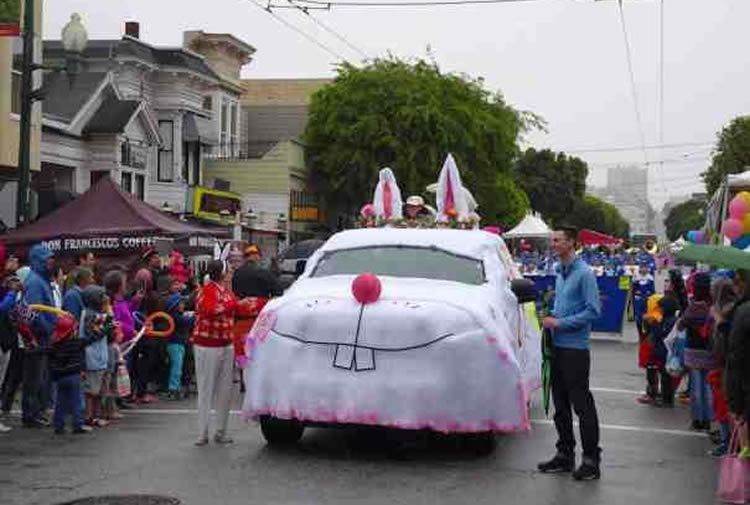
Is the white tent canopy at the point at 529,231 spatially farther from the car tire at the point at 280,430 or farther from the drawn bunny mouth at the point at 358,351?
the drawn bunny mouth at the point at 358,351

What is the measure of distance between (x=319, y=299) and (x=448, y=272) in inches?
59.8

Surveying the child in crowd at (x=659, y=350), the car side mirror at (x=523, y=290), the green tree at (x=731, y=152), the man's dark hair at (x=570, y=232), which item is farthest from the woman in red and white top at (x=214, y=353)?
the green tree at (x=731, y=152)

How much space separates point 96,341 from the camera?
11.2m

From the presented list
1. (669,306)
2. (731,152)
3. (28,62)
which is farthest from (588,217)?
(669,306)

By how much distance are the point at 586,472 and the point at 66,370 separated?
491 cm

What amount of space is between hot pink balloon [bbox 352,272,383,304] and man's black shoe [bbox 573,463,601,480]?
6.76 feet

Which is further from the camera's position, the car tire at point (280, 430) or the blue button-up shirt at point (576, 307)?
the car tire at point (280, 430)

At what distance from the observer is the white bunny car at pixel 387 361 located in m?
9.12

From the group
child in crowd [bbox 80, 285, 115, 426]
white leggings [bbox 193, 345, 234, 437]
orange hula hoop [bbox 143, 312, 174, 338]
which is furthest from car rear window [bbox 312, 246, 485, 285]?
orange hula hoop [bbox 143, 312, 174, 338]

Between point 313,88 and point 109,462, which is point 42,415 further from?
point 313,88

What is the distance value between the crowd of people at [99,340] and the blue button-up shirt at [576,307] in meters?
2.94

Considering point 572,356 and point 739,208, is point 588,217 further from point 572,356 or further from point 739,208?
point 572,356

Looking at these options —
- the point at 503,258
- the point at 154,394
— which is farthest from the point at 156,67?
the point at 503,258

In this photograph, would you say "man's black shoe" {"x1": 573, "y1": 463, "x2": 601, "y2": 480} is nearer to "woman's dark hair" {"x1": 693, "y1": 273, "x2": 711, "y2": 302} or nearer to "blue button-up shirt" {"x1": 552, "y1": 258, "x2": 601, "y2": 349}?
"blue button-up shirt" {"x1": 552, "y1": 258, "x2": 601, "y2": 349}
